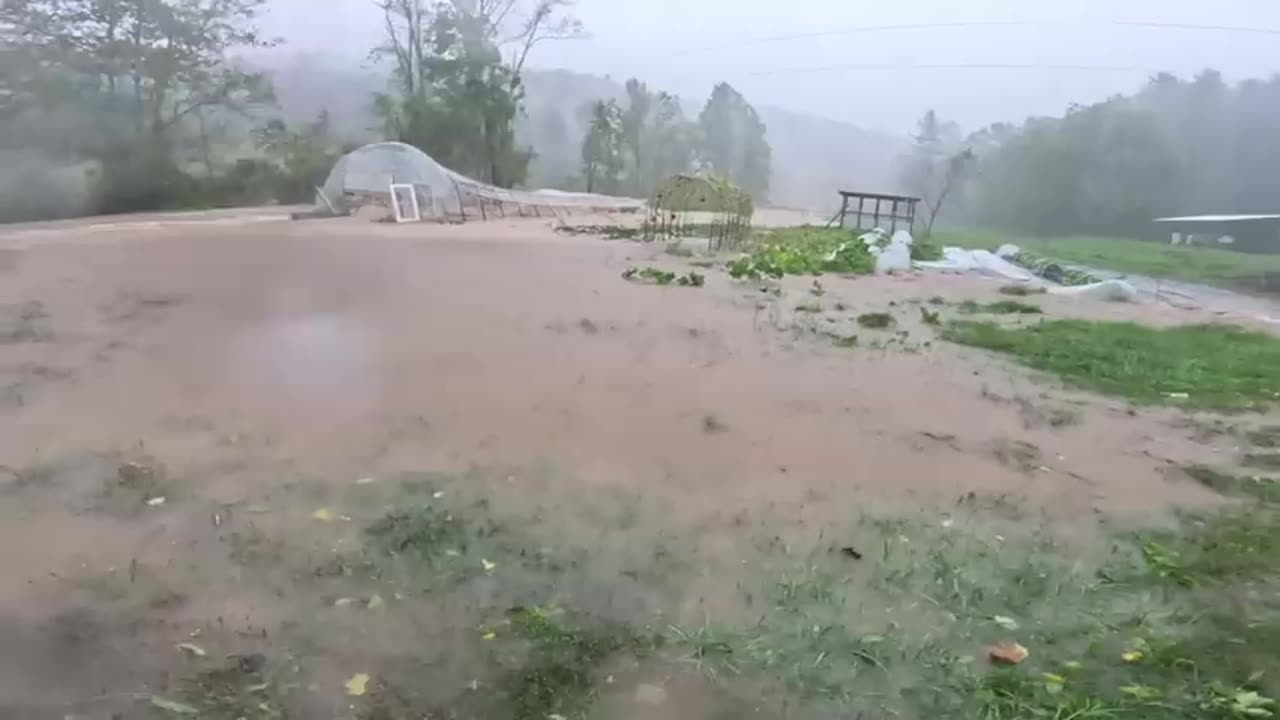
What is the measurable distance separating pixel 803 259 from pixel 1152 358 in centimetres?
435

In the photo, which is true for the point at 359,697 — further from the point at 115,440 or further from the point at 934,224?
the point at 934,224

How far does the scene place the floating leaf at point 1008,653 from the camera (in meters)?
2.12

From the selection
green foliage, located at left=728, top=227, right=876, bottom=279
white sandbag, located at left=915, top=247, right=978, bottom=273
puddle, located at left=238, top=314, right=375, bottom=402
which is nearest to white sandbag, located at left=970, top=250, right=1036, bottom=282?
white sandbag, located at left=915, top=247, right=978, bottom=273

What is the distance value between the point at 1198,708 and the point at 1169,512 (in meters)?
1.32

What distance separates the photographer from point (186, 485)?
116 inches

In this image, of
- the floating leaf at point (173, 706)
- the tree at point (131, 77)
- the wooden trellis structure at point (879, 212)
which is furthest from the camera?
the wooden trellis structure at point (879, 212)

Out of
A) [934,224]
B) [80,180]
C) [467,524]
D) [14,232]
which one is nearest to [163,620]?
[467,524]

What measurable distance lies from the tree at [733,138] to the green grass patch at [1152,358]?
15379 millimetres

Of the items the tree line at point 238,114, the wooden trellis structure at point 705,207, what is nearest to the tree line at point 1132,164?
the wooden trellis structure at point 705,207

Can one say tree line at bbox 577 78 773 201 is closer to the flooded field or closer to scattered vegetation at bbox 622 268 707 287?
scattered vegetation at bbox 622 268 707 287

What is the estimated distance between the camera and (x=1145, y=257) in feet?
40.7

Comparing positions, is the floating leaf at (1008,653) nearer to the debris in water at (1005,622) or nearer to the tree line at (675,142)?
the debris in water at (1005,622)

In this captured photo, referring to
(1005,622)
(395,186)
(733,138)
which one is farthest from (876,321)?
(733,138)

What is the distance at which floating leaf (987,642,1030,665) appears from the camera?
2.12m
